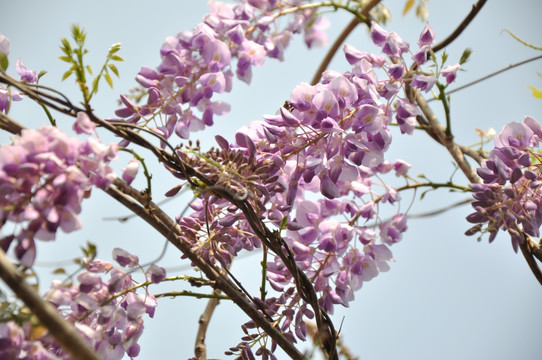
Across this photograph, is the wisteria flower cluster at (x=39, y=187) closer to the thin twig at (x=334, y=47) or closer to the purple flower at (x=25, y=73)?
the purple flower at (x=25, y=73)

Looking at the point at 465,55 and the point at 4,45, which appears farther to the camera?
the point at 465,55

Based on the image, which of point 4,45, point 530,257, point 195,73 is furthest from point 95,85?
point 530,257

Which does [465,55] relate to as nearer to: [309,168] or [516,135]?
[516,135]

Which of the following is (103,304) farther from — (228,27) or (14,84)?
(228,27)

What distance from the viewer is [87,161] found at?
21.5 inches

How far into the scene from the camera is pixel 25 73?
801 mm

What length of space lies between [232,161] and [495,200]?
1.41 feet

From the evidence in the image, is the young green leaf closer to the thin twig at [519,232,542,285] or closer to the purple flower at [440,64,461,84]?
the purple flower at [440,64,461,84]

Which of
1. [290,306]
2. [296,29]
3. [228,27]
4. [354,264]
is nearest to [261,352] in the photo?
[290,306]

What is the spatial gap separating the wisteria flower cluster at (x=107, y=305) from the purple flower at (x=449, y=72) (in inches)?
22.2

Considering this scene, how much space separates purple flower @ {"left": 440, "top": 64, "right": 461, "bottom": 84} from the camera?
890mm

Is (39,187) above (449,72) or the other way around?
the other way around

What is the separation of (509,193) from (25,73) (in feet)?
2.45

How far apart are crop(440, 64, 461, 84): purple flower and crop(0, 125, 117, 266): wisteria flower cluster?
623mm
